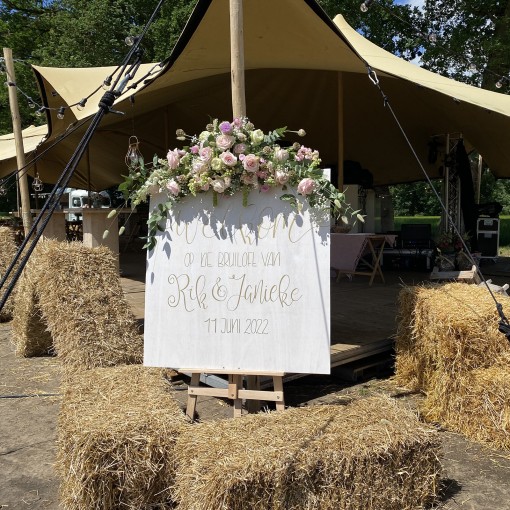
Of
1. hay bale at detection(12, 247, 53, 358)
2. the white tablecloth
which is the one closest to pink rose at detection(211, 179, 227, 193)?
hay bale at detection(12, 247, 53, 358)

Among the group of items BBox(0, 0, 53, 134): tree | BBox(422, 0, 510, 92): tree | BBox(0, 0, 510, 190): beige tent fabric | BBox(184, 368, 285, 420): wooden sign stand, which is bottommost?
BBox(184, 368, 285, 420): wooden sign stand

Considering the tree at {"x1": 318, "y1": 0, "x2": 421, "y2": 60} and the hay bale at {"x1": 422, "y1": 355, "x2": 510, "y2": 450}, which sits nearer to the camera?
the hay bale at {"x1": 422, "y1": 355, "x2": 510, "y2": 450}

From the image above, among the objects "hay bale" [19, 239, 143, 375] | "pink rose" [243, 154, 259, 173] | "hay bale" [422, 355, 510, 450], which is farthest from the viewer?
"hay bale" [19, 239, 143, 375]

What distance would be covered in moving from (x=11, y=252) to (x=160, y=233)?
4717 mm

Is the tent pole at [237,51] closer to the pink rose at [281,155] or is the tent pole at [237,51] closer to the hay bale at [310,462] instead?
the pink rose at [281,155]

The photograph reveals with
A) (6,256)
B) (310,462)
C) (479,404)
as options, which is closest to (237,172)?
(310,462)

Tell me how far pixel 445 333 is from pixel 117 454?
194 centimetres

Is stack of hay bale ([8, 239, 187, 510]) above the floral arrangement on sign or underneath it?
underneath

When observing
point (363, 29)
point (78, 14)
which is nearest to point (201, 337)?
point (363, 29)

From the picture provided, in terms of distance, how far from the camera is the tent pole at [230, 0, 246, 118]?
9.57 feet

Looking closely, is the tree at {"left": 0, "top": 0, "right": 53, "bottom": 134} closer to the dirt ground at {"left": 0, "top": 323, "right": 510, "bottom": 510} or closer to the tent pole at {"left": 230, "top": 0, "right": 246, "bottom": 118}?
the dirt ground at {"left": 0, "top": 323, "right": 510, "bottom": 510}

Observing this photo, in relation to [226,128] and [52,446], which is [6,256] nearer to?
[52,446]

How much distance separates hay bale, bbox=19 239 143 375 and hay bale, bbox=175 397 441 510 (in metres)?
1.71

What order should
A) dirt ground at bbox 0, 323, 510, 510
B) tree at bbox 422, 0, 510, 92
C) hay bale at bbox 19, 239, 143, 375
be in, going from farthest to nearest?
tree at bbox 422, 0, 510, 92, hay bale at bbox 19, 239, 143, 375, dirt ground at bbox 0, 323, 510, 510
